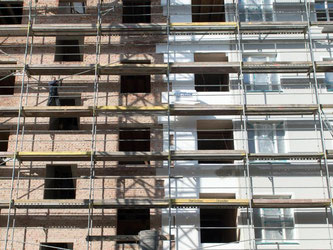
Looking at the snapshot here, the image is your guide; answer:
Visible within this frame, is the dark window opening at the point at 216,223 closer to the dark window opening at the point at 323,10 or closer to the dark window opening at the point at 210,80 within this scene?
the dark window opening at the point at 210,80

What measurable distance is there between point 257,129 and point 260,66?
2.33 m

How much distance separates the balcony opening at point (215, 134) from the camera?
19062 millimetres

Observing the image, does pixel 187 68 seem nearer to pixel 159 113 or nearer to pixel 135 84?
pixel 159 113

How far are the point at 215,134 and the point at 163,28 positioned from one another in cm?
481

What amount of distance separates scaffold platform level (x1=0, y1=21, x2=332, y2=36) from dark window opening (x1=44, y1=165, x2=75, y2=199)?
17.1 ft

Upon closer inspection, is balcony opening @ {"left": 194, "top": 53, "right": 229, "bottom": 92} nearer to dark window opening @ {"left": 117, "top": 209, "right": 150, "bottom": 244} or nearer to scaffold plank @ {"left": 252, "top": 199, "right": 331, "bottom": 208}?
scaffold plank @ {"left": 252, "top": 199, "right": 331, "bottom": 208}

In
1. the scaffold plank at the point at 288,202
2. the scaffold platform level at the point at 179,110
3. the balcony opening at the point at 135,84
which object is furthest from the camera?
the balcony opening at the point at 135,84

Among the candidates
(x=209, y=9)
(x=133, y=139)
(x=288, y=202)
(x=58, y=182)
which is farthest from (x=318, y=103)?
(x=58, y=182)

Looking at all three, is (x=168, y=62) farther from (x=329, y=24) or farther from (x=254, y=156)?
(x=329, y=24)

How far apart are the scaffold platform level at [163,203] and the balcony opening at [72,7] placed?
8.12 metres

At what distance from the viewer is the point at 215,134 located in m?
20.8

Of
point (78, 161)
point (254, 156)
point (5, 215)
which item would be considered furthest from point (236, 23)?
point (5, 215)

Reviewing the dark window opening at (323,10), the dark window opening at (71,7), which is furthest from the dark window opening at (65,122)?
the dark window opening at (323,10)

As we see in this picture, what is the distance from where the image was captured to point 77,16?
813 inches
